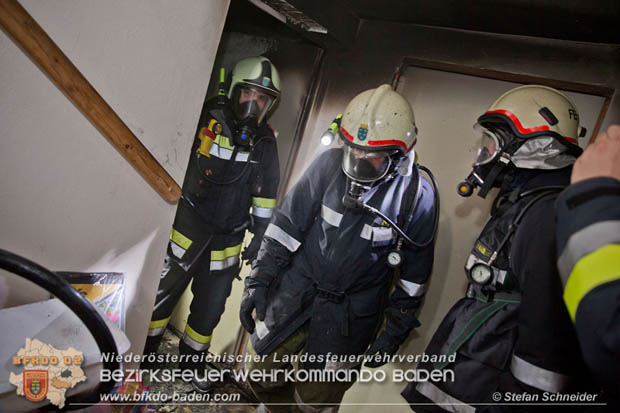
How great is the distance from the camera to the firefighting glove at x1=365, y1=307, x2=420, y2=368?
212 cm

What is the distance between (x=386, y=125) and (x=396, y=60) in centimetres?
91

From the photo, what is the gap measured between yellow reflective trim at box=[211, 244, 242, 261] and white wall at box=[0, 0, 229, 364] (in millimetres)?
655

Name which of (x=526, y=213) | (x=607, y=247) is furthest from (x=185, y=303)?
(x=607, y=247)

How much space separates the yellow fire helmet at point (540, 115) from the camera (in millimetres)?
1717

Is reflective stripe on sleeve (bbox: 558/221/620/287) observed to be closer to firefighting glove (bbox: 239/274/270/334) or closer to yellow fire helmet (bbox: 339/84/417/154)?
yellow fire helmet (bbox: 339/84/417/154)

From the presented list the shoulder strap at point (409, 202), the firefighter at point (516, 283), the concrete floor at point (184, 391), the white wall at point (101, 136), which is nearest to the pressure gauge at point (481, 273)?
the firefighter at point (516, 283)

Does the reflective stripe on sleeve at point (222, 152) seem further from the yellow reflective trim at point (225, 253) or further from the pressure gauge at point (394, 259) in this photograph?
the pressure gauge at point (394, 259)

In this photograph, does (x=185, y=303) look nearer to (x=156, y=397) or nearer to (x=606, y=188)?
(x=156, y=397)

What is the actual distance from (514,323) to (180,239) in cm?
Result: 185

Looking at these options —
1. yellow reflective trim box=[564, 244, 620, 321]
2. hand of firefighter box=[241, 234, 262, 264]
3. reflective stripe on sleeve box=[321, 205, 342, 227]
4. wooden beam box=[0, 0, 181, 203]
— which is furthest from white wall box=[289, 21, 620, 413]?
wooden beam box=[0, 0, 181, 203]

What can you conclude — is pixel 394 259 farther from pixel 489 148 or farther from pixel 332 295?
pixel 489 148

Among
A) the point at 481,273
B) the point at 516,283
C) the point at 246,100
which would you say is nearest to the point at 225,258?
the point at 246,100

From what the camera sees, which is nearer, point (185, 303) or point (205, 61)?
point (205, 61)

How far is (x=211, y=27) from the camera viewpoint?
1.66 metres
